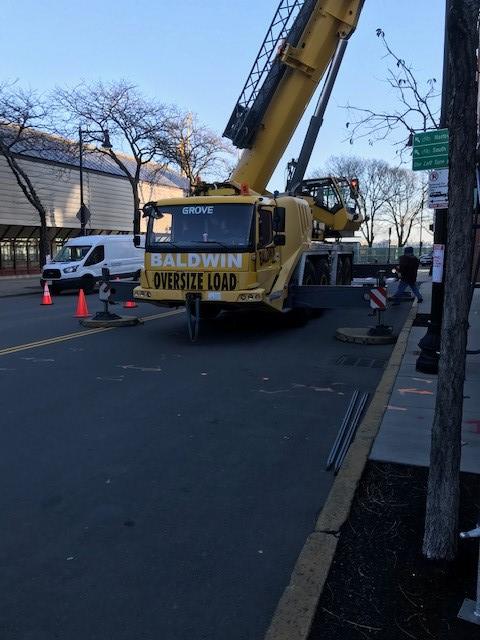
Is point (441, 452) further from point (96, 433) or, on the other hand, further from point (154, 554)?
point (96, 433)

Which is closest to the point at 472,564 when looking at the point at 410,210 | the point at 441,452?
the point at 441,452

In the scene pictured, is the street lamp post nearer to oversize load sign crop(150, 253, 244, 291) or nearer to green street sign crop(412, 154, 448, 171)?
oversize load sign crop(150, 253, 244, 291)

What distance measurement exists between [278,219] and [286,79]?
4.64 m

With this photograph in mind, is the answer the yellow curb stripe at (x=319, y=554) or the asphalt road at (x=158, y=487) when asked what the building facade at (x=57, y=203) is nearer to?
the asphalt road at (x=158, y=487)

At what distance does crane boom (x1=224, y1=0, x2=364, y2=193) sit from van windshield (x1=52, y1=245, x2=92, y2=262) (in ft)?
36.2

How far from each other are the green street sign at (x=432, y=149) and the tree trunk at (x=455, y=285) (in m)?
3.18

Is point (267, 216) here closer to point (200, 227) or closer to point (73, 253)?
point (200, 227)

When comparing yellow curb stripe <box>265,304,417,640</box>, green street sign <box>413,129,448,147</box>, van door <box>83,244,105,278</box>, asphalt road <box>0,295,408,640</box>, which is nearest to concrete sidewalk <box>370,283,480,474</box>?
yellow curb stripe <box>265,304,417,640</box>

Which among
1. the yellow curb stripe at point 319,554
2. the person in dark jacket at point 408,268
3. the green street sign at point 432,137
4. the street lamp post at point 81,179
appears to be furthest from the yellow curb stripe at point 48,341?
the street lamp post at point 81,179

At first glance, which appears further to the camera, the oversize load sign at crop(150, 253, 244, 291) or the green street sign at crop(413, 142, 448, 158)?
the oversize load sign at crop(150, 253, 244, 291)

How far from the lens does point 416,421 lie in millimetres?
5586

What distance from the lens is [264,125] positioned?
1322 cm

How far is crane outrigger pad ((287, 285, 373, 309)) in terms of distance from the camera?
1070 centimetres

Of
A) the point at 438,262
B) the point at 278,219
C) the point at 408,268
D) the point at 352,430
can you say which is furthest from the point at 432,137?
the point at 408,268
